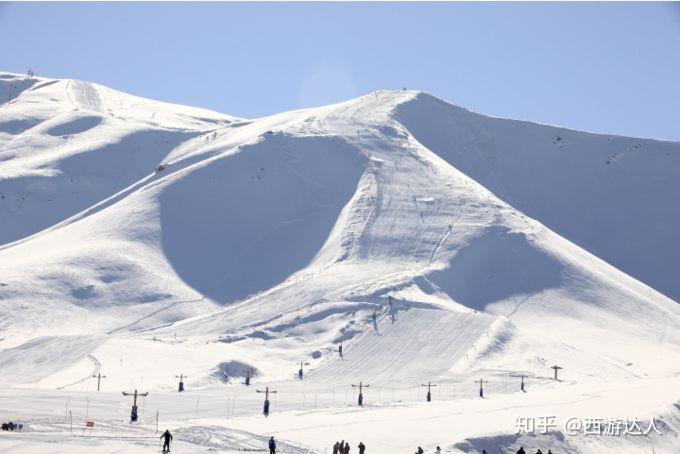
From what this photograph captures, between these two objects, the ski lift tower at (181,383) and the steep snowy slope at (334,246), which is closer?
the ski lift tower at (181,383)

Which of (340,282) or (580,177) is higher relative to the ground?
(580,177)

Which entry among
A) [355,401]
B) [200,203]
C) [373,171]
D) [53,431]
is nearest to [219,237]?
[200,203]

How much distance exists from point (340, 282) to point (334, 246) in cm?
1267

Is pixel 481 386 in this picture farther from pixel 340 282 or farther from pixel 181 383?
pixel 340 282

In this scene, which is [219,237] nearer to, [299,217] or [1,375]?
[299,217]

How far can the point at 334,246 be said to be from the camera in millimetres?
133125

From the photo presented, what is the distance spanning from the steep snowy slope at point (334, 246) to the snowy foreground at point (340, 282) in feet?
1.25

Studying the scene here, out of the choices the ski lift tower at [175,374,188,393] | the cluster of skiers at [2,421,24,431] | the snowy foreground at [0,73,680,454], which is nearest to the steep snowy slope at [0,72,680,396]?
the snowy foreground at [0,73,680,454]

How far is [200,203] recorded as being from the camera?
145750mm

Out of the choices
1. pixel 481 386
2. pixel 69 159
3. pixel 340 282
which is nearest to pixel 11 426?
pixel 481 386

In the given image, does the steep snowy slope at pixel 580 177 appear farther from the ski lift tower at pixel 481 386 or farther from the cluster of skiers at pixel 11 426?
the cluster of skiers at pixel 11 426

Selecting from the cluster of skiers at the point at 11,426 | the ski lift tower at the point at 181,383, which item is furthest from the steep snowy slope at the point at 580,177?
the cluster of skiers at the point at 11,426

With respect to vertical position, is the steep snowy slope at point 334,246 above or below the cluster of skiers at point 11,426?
above

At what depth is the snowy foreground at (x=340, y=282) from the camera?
6681cm
